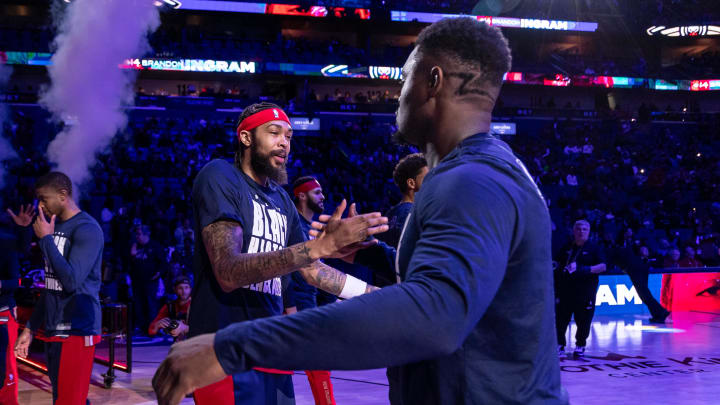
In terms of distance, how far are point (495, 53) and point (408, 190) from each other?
11.6 feet

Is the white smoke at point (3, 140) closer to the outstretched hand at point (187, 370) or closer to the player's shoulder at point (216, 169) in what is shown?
the player's shoulder at point (216, 169)

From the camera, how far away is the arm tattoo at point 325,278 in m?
3.14

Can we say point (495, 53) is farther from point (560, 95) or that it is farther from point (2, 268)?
point (560, 95)

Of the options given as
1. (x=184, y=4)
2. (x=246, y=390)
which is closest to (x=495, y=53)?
(x=246, y=390)

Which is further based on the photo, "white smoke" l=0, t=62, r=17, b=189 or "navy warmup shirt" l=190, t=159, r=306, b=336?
"white smoke" l=0, t=62, r=17, b=189

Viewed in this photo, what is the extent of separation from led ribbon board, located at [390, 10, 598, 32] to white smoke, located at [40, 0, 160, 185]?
21.6m

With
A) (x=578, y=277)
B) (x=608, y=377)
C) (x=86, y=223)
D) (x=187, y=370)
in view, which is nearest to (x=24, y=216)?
(x=86, y=223)

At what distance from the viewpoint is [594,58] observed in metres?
42.3

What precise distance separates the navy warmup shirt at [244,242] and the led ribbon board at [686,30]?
140ft

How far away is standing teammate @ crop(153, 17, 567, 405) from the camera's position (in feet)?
4.11

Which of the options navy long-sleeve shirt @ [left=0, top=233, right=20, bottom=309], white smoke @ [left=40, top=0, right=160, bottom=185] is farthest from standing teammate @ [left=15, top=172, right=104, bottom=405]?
white smoke @ [left=40, top=0, right=160, bottom=185]

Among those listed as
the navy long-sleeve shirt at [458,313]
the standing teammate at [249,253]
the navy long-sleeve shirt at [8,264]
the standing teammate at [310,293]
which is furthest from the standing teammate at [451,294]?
the navy long-sleeve shirt at [8,264]

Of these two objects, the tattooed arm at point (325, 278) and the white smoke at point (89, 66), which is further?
the white smoke at point (89, 66)

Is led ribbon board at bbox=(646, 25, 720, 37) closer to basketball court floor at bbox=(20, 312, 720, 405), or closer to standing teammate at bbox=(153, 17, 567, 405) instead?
basketball court floor at bbox=(20, 312, 720, 405)
